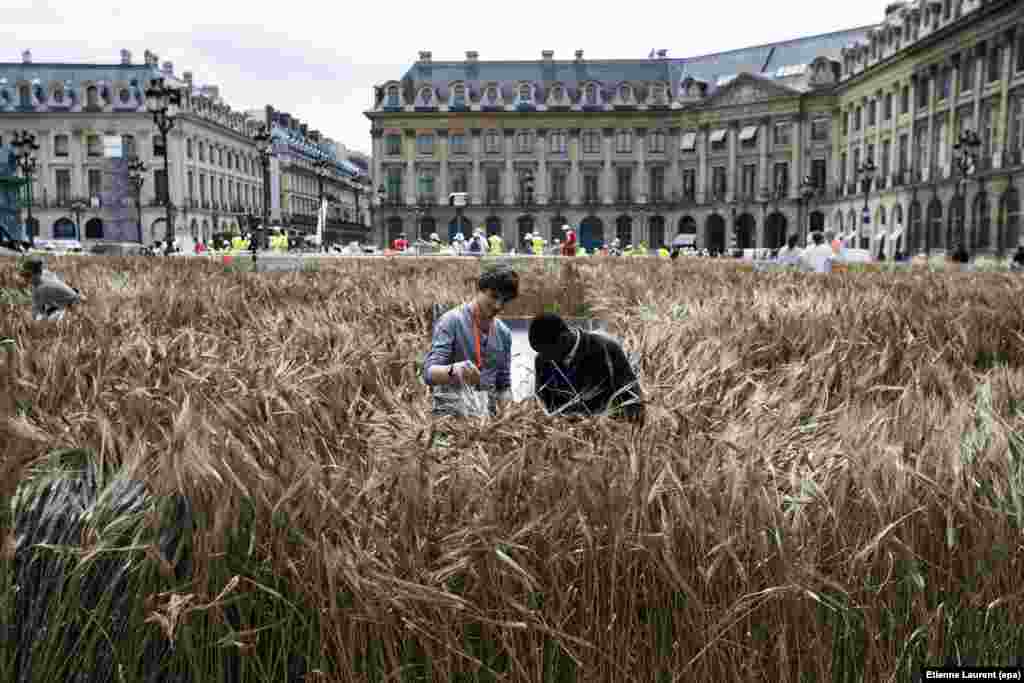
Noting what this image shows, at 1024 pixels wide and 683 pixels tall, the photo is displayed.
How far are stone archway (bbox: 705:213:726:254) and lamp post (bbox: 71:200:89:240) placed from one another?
176 ft

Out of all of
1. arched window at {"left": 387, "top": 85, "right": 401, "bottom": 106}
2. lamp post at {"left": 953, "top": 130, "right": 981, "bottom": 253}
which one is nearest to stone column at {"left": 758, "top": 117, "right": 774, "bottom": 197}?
lamp post at {"left": 953, "top": 130, "right": 981, "bottom": 253}

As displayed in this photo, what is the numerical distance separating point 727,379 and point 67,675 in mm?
3404

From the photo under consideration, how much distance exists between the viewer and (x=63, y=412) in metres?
3.25

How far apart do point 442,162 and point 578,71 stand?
51.6ft

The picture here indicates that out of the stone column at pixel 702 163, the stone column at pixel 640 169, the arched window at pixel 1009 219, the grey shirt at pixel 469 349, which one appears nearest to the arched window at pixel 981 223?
the arched window at pixel 1009 219

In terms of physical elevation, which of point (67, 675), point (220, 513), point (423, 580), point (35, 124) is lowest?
point (67, 675)

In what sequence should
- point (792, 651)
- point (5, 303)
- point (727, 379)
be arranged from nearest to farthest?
point (792, 651) → point (727, 379) → point (5, 303)

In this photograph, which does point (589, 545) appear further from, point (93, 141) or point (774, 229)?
point (93, 141)

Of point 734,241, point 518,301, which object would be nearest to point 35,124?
point 734,241

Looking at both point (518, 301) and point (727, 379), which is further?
point (518, 301)

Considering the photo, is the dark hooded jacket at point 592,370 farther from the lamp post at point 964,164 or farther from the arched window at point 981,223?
the arched window at point 981,223

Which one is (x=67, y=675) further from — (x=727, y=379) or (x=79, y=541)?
(x=727, y=379)

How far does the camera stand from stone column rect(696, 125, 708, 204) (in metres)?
81.6

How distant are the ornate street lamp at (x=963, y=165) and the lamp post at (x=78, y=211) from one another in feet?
209
